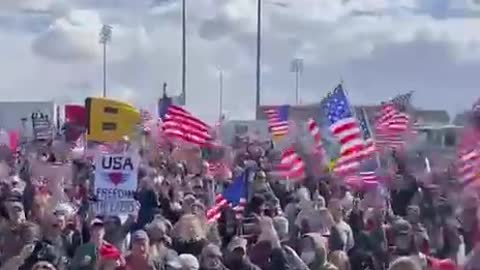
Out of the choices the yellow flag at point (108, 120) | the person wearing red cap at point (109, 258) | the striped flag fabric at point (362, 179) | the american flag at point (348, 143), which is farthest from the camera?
the yellow flag at point (108, 120)

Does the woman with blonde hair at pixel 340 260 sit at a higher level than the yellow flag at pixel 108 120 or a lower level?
lower

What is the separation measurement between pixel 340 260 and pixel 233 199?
5.30m

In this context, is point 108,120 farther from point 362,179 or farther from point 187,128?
point 362,179

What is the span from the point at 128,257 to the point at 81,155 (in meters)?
13.1

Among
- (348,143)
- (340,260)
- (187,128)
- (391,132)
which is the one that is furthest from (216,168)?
(340,260)

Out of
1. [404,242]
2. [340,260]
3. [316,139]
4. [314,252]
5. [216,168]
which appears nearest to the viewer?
[340,260]

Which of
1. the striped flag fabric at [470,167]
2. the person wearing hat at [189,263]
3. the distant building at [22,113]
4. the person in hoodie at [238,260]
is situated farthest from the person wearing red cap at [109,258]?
the distant building at [22,113]

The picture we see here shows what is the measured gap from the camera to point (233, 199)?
57.5ft

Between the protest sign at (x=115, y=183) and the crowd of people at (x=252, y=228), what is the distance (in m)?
0.23

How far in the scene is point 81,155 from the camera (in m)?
24.6

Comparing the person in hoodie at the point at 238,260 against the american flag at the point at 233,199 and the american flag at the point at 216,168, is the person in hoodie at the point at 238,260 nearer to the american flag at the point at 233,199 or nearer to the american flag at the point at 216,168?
the american flag at the point at 233,199

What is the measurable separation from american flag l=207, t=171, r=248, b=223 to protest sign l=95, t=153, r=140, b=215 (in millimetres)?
917

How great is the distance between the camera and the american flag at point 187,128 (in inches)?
805

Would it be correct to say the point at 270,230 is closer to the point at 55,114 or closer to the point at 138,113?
the point at 138,113
